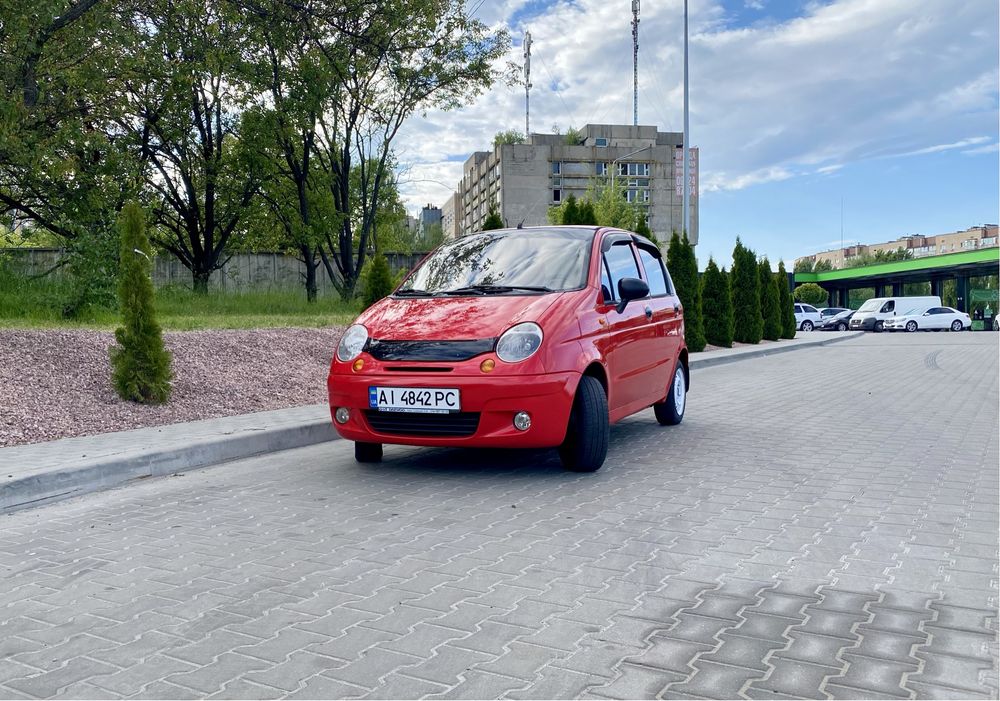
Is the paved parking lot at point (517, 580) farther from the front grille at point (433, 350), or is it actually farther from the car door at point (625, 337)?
the front grille at point (433, 350)

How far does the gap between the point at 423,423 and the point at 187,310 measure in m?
11.2

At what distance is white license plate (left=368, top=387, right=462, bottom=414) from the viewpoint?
5.77 metres

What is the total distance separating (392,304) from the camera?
680 cm

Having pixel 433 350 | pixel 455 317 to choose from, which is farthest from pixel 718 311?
pixel 433 350

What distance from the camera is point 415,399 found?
19.2 ft

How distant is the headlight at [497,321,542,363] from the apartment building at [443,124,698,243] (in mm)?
102264

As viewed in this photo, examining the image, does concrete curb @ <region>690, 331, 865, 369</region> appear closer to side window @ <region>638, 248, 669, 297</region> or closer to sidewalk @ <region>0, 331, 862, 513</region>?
side window @ <region>638, 248, 669, 297</region>

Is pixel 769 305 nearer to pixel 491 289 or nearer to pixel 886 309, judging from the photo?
pixel 886 309

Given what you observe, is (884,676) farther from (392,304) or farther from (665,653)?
(392,304)

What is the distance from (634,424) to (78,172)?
1269 centimetres

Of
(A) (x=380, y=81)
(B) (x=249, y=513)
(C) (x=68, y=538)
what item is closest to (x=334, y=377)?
(B) (x=249, y=513)

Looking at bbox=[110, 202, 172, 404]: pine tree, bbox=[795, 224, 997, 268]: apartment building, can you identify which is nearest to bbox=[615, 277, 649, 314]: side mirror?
bbox=[110, 202, 172, 404]: pine tree

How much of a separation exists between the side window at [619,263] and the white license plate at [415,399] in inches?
75.2

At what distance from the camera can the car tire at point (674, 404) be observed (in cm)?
867
